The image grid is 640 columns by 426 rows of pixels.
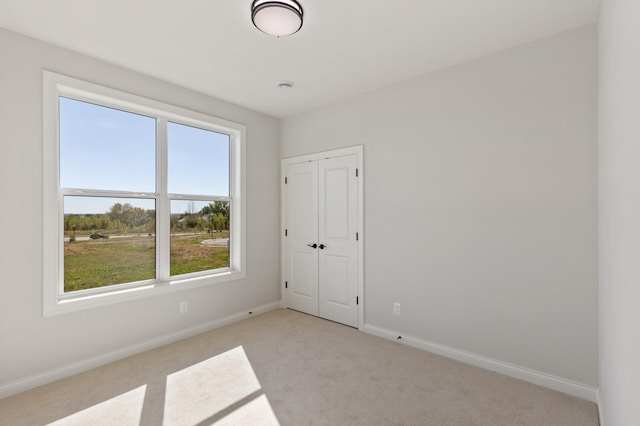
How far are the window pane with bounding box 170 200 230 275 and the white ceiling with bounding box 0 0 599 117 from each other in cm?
147

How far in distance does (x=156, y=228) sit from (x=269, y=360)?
1864mm

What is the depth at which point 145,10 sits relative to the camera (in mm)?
2162

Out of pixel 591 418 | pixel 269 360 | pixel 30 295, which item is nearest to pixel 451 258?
pixel 591 418

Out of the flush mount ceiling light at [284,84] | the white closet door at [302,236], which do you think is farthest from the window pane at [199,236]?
the flush mount ceiling light at [284,84]

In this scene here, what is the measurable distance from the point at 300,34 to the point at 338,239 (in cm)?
234

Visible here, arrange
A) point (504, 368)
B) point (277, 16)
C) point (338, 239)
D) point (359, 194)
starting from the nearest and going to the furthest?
1. point (277, 16)
2. point (504, 368)
3. point (359, 194)
4. point (338, 239)

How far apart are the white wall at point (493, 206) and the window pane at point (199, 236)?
1888 millimetres

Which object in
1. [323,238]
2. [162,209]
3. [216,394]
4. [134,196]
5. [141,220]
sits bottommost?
[216,394]

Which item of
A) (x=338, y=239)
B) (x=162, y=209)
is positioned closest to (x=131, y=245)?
(x=162, y=209)

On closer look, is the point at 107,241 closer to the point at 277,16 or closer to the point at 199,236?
the point at 199,236

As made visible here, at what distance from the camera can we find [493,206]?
8.98 ft

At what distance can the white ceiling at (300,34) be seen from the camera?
213cm

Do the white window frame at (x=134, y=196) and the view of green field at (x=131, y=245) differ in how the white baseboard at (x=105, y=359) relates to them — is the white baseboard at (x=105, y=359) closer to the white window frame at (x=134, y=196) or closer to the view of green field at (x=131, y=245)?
the white window frame at (x=134, y=196)

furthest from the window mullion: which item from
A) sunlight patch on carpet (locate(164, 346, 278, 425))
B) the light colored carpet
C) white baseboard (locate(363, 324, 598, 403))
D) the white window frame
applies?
white baseboard (locate(363, 324, 598, 403))
